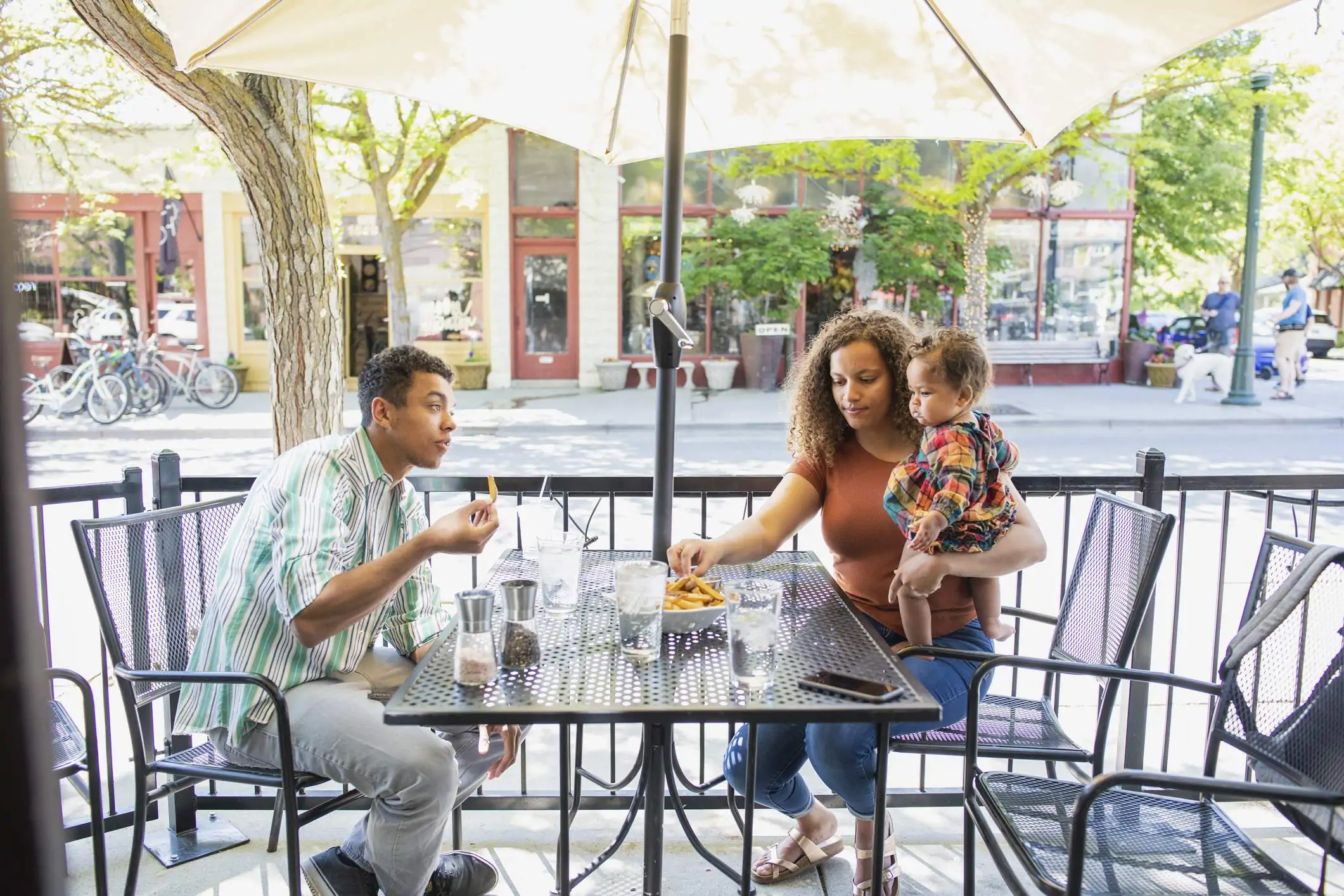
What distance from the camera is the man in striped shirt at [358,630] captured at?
8.01ft

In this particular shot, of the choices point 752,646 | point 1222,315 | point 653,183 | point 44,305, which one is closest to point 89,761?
point 752,646

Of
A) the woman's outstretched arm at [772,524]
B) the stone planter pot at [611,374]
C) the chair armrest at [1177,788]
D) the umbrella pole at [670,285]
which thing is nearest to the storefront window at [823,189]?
the stone planter pot at [611,374]

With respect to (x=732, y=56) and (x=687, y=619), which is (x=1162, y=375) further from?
(x=687, y=619)

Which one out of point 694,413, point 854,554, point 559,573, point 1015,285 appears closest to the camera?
point 559,573

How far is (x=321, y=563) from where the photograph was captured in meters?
2.44

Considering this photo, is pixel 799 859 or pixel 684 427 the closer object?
pixel 799 859

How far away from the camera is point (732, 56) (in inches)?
127

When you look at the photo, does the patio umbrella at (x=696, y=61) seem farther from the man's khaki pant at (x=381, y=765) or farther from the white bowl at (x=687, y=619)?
the man's khaki pant at (x=381, y=765)

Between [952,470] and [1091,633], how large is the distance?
773 millimetres

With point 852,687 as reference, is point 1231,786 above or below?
below

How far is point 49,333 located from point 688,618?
63.3 ft

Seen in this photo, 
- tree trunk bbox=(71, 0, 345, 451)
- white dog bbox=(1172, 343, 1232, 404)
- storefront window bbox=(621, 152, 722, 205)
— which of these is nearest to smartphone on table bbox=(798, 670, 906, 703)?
tree trunk bbox=(71, 0, 345, 451)

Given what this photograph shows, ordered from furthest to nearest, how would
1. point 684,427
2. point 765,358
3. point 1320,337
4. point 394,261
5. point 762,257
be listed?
1. point 1320,337
2. point 765,358
3. point 762,257
4. point 394,261
5. point 684,427

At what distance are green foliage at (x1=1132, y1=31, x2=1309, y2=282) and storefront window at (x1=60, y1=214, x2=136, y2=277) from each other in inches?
712
